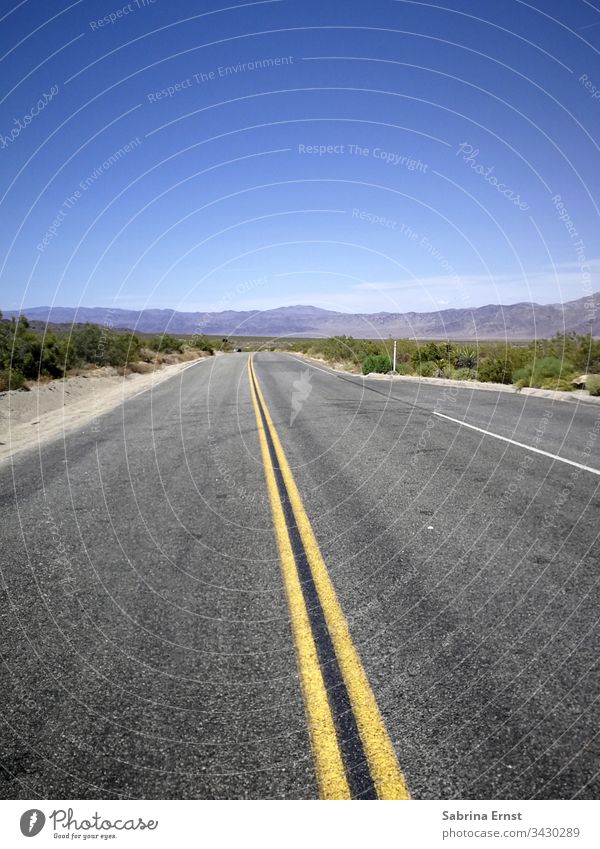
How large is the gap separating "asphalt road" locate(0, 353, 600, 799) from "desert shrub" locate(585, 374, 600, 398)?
943 cm

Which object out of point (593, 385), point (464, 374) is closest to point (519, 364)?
point (464, 374)

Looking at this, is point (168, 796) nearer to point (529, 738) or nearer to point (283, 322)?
point (529, 738)

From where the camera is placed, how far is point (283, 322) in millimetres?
189250

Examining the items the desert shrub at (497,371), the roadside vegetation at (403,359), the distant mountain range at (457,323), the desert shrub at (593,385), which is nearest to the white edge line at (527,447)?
the desert shrub at (593,385)

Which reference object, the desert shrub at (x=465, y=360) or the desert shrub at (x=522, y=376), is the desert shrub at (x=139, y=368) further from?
the desert shrub at (x=522, y=376)

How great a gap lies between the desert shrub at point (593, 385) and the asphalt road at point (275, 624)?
30.9ft

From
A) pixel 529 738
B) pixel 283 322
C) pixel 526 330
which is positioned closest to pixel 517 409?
pixel 529 738

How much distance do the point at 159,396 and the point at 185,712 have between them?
1716 cm

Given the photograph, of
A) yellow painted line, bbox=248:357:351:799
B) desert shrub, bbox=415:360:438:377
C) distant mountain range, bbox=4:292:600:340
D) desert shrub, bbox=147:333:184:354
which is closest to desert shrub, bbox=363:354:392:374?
desert shrub, bbox=415:360:438:377

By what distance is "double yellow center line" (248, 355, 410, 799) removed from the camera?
235cm

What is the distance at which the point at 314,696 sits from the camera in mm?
2938

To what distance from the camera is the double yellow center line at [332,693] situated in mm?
2352

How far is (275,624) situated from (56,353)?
2476 cm

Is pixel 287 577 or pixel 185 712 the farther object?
pixel 287 577
